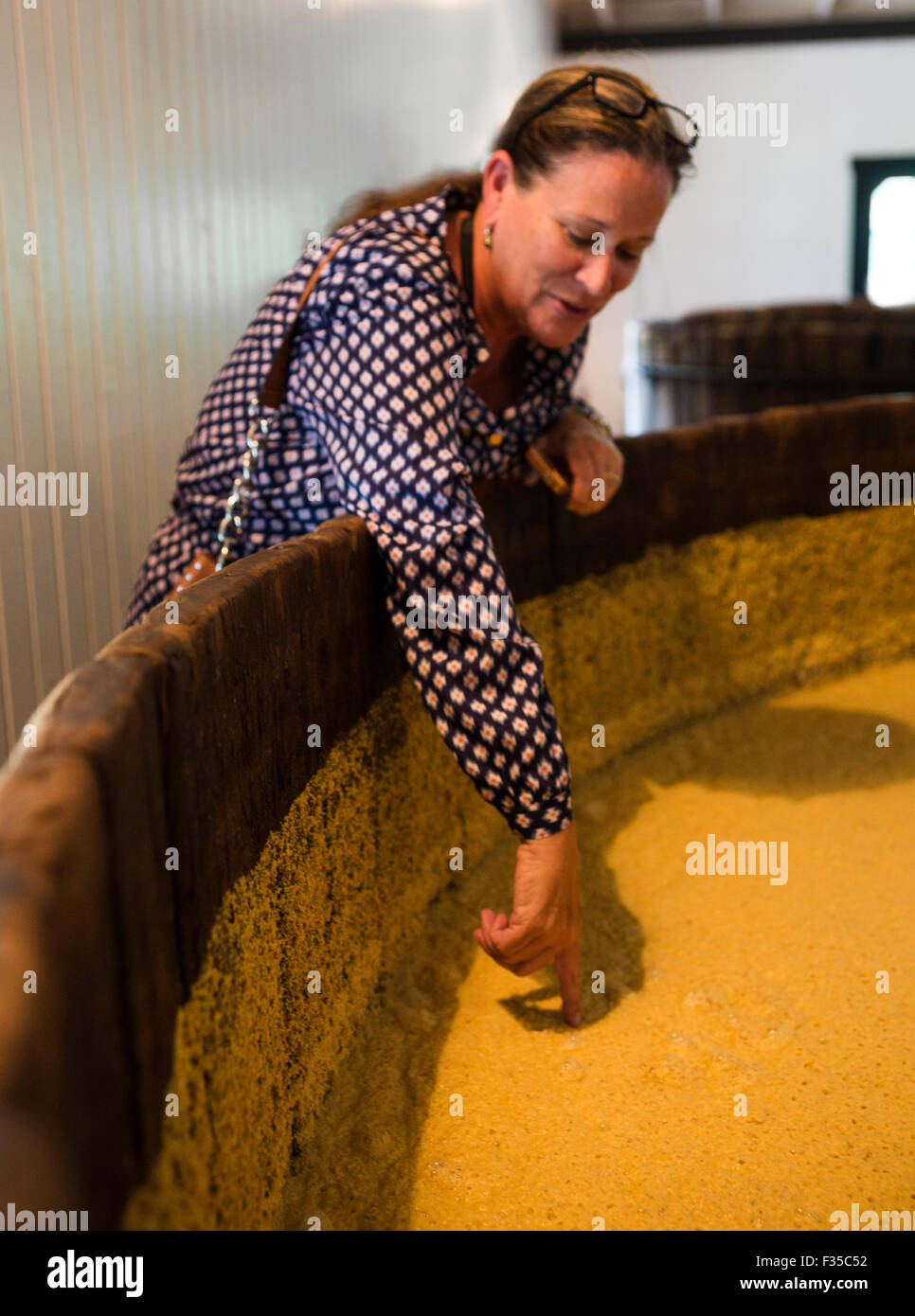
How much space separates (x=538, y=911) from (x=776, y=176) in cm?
994

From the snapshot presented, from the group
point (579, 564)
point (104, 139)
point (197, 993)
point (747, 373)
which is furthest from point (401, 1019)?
point (747, 373)

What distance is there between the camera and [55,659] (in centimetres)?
202

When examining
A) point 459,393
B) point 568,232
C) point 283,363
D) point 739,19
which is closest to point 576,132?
point 568,232

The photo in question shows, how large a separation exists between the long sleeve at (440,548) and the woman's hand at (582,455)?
0.59m

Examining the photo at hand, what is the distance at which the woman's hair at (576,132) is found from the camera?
4.74ft

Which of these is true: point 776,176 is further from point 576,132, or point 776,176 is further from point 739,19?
point 576,132

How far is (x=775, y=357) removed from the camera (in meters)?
5.32

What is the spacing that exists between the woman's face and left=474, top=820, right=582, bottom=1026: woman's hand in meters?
0.64

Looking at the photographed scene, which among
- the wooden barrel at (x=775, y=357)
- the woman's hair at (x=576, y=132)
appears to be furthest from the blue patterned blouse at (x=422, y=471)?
the wooden barrel at (x=775, y=357)

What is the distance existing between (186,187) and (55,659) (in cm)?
102

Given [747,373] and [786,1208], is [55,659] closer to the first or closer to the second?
[786,1208]

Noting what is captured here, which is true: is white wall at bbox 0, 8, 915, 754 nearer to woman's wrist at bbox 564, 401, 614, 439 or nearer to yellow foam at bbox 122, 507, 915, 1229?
woman's wrist at bbox 564, 401, 614, 439

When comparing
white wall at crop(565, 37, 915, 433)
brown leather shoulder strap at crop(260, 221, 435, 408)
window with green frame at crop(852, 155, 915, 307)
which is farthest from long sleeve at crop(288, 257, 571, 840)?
window with green frame at crop(852, 155, 915, 307)

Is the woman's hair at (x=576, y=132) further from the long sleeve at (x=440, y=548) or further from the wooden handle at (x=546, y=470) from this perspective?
the wooden handle at (x=546, y=470)
